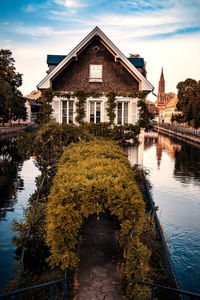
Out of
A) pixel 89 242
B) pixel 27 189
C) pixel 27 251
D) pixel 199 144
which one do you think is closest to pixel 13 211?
pixel 27 189

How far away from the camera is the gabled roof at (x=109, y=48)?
803 inches

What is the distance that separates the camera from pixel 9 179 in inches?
993

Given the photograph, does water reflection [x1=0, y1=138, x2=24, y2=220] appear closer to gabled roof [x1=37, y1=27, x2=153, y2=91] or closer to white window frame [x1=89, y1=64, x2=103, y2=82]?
gabled roof [x1=37, y1=27, x2=153, y2=91]

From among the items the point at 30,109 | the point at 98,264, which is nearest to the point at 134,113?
the point at 98,264

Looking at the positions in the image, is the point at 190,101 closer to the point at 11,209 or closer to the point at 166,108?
the point at 11,209

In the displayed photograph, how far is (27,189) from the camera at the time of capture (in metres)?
22.3

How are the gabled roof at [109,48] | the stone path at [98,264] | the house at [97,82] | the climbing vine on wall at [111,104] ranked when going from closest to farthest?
the stone path at [98,264] → the gabled roof at [109,48] → the climbing vine on wall at [111,104] → the house at [97,82]

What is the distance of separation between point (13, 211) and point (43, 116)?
25.1 ft

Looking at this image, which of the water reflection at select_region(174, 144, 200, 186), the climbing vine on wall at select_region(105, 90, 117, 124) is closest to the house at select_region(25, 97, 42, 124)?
the water reflection at select_region(174, 144, 200, 186)

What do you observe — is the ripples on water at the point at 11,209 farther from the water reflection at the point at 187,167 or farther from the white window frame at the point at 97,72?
the water reflection at the point at 187,167

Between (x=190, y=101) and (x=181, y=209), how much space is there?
5644 cm

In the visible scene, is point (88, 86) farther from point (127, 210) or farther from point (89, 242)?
point (127, 210)

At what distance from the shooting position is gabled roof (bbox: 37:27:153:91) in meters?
20.4

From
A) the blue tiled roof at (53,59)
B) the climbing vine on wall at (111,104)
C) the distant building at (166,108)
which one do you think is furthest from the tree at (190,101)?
the blue tiled roof at (53,59)
